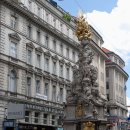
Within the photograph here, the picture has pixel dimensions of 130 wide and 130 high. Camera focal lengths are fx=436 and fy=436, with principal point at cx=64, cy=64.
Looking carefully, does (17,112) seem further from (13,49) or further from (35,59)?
(35,59)

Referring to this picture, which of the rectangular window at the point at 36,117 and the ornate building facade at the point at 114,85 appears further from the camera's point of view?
the ornate building facade at the point at 114,85

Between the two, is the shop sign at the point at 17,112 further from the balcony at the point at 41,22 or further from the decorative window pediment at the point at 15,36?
the balcony at the point at 41,22

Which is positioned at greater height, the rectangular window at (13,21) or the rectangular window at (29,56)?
the rectangular window at (13,21)

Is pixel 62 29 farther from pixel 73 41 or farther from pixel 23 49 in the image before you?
pixel 23 49

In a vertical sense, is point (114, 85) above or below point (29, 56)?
above

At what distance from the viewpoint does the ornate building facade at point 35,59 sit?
5675 centimetres

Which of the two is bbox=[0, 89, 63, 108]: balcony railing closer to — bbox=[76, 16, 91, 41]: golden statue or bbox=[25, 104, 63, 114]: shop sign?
bbox=[25, 104, 63, 114]: shop sign

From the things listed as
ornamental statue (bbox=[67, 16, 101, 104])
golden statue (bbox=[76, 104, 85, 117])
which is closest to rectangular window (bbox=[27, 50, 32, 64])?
ornamental statue (bbox=[67, 16, 101, 104])

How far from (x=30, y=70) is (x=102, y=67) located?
43.8 metres

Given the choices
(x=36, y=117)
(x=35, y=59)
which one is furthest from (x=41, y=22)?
(x=36, y=117)

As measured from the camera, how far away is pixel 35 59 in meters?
64.4

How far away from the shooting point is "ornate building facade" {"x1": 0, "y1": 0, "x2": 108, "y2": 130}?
5675cm

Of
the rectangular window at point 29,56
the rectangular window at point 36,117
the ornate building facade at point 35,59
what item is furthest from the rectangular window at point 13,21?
the rectangular window at point 36,117

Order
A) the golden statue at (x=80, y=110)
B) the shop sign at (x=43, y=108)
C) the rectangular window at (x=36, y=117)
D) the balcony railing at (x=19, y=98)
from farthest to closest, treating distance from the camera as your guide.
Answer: the rectangular window at (x=36, y=117) → the shop sign at (x=43, y=108) → the balcony railing at (x=19, y=98) → the golden statue at (x=80, y=110)
